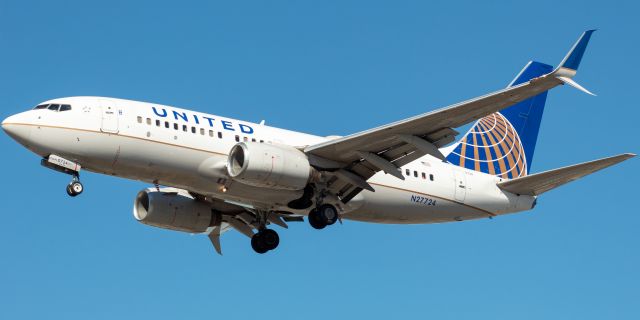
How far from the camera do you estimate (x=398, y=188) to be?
40.9 m

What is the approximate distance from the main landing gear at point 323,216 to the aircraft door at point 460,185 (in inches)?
205

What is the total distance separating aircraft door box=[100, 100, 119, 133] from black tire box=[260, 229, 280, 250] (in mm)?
7910

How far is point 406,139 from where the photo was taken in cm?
3694

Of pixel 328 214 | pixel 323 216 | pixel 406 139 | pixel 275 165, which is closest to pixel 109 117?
pixel 275 165

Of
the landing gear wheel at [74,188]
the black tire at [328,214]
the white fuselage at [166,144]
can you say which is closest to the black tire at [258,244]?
the white fuselage at [166,144]

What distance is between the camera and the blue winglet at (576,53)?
108 ft

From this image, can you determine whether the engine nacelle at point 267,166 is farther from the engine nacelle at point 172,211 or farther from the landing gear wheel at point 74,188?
the engine nacelle at point 172,211

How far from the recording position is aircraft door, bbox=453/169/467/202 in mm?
42000

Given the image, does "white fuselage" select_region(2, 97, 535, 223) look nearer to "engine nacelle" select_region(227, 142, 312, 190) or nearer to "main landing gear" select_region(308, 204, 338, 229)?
"engine nacelle" select_region(227, 142, 312, 190)

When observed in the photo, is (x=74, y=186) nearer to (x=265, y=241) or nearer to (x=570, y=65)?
(x=265, y=241)

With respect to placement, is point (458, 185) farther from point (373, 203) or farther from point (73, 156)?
point (73, 156)

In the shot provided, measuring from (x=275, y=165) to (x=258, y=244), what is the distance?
19.1 ft

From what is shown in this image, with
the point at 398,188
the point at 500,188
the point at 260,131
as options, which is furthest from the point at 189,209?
the point at 500,188

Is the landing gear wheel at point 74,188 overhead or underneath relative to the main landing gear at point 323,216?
underneath
